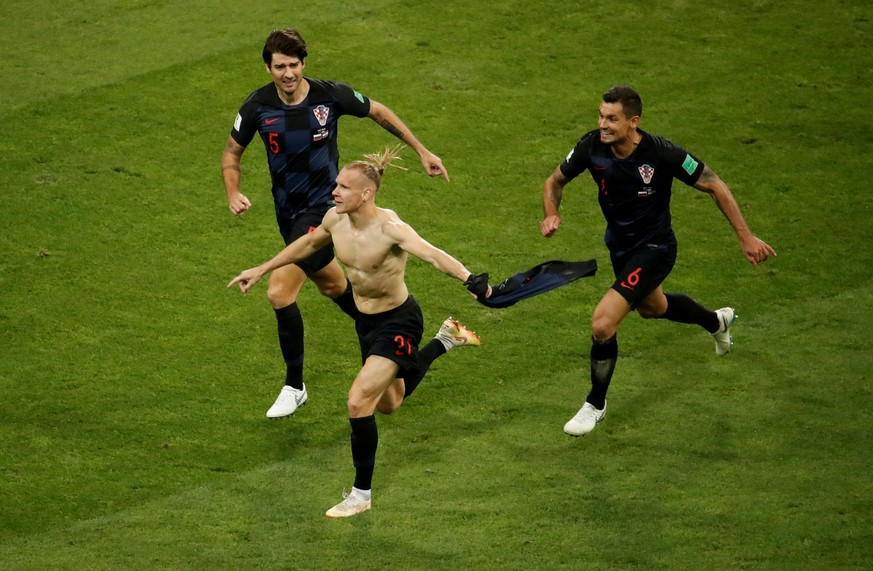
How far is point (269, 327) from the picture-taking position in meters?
10.2

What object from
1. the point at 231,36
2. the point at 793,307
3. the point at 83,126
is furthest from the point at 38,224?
the point at 793,307

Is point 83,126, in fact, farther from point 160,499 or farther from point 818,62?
point 818,62

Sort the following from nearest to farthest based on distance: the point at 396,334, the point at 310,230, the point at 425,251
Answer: the point at 425,251 → the point at 396,334 → the point at 310,230

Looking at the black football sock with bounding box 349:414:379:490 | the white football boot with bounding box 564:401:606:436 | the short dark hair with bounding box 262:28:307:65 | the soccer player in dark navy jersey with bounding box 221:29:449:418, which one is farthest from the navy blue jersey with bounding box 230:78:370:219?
the white football boot with bounding box 564:401:606:436

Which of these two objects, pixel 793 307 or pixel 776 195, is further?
pixel 776 195

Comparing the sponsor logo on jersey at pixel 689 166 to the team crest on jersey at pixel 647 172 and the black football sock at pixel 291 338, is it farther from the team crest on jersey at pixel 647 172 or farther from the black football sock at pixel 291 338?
the black football sock at pixel 291 338

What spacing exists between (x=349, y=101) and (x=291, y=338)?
1791 millimetres

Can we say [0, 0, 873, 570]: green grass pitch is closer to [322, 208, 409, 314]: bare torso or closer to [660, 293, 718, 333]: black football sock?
[660, 293, 718, 333]: black football sock

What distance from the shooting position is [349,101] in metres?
9.31

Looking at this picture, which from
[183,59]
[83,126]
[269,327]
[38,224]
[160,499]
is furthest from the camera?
[183,59]

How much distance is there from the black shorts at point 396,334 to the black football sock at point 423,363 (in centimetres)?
27

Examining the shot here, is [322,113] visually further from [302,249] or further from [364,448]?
[364,448]

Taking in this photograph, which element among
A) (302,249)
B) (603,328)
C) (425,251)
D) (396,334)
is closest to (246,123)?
(302,249)

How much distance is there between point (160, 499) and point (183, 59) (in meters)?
7.10
